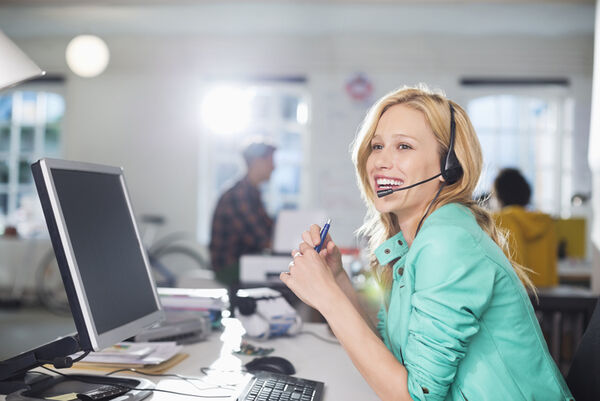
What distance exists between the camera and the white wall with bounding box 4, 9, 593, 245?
6.28 metres

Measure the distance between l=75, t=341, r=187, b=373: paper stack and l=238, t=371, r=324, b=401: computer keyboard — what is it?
28cm

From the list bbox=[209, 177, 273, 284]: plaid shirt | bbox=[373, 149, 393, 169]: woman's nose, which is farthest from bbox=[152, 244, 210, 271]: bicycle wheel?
bbox=[373, 149, 393, 169]: woman's nose

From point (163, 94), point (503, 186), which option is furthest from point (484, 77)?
point (163, 94)

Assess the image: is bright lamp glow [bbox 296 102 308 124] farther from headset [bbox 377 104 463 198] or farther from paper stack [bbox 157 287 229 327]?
headset [bbox 377 104 463 198]

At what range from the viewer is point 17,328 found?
505cm

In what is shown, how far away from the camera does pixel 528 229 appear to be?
3461mm

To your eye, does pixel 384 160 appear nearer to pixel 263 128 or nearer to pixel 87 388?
pixel 87 388

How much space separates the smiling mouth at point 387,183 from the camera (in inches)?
50.1

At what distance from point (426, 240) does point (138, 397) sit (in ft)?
2.20

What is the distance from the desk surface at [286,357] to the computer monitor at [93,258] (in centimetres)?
16

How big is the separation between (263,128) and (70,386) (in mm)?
5561

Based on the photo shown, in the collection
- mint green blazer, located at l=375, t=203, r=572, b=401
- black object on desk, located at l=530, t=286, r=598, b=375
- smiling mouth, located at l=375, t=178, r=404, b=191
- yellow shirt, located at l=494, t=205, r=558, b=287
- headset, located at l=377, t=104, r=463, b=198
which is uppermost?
headset, located at l=377, t=104, r=463, b=198

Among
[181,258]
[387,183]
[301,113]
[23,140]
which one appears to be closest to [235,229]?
[387,183]

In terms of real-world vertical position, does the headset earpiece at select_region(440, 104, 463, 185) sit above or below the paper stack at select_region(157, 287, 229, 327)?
above
